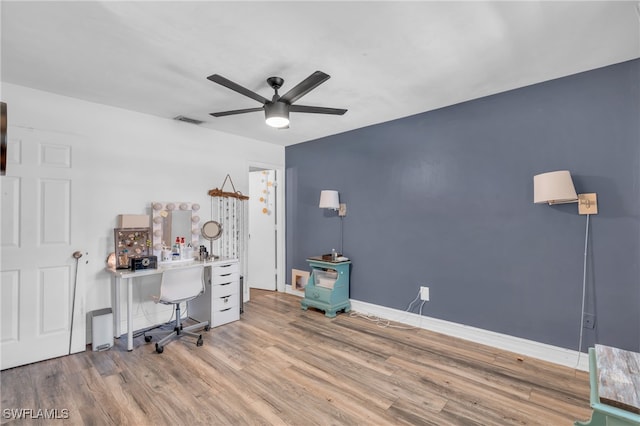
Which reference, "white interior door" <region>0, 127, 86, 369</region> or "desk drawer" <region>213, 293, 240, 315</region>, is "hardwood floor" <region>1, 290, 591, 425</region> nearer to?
"white interior door" <region>0, 127, 86, 369</region>

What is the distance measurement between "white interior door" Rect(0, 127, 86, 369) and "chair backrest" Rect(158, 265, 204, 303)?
80cm

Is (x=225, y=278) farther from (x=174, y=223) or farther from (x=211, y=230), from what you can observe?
(x=174, y=223)

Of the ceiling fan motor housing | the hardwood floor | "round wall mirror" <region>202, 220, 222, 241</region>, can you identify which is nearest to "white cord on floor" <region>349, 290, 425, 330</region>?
the hardwood floor

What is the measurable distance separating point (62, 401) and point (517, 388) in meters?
3.32

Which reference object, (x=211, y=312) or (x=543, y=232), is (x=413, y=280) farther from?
(x=211, y=312)

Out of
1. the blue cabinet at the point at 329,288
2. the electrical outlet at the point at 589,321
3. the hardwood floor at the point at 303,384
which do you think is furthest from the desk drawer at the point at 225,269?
the electrical outlet at the point at 589,321

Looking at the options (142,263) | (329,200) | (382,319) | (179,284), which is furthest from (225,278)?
(382,319)

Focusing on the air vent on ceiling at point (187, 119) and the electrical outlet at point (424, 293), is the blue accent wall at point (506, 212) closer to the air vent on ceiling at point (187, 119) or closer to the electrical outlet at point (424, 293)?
the electrical outlet at point (424, 293)

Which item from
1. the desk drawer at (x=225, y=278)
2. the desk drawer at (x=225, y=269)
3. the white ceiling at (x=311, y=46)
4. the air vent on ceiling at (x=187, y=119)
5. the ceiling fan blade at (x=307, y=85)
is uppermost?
the white ceiling at (x=311, y=46)

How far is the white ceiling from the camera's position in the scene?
179 centimetres

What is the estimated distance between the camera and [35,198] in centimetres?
270

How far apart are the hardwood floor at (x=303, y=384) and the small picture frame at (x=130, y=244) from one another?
2.85 feet

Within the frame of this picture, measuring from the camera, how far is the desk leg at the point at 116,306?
3016 mm

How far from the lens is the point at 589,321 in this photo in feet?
8.14
